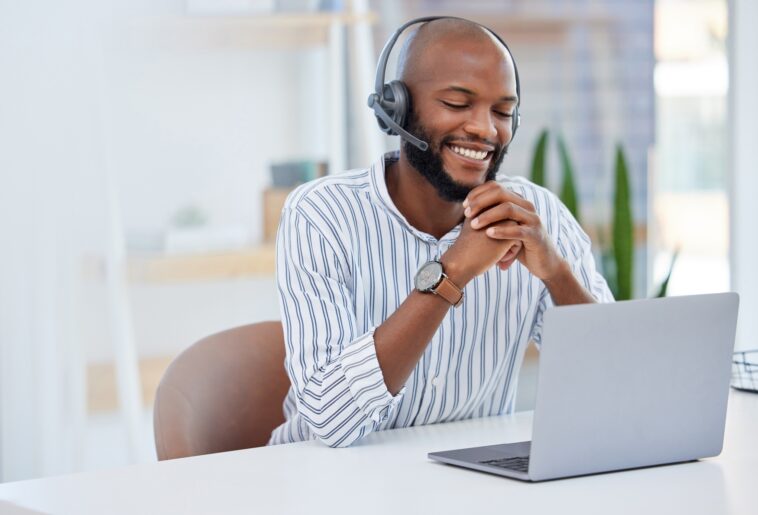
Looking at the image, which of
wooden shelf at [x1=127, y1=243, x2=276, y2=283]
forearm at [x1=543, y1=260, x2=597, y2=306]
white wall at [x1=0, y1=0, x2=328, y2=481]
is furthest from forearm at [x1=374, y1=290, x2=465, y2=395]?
white wall at [x1=0, y1=0, x2=328, y2=481]

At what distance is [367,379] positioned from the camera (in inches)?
62.5

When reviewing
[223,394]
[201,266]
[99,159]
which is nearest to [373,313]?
[223,394]

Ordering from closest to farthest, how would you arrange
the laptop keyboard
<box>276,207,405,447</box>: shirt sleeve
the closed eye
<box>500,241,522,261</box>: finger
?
1. the laptop keyboard
2. <box>276,207,405,447</box>: shirt sleeve
3. <box>500,241,522,261</box>: finger
4. the closed eye

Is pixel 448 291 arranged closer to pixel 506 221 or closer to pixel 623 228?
pixel 506 221

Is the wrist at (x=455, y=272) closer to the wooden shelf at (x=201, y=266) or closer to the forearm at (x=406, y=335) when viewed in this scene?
the forearm at (x=406, y=335)

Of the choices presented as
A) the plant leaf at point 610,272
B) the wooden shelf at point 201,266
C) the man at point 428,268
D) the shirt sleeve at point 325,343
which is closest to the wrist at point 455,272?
the man at point 428,268

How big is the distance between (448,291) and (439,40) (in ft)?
1.50

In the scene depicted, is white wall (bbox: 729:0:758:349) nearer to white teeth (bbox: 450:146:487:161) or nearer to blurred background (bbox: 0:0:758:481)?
blurred background (bbox: 0:0:758:481)

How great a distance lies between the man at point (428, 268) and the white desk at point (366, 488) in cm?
15

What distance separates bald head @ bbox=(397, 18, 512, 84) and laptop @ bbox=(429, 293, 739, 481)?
660mm

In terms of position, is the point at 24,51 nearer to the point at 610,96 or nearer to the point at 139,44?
the point at 139,44

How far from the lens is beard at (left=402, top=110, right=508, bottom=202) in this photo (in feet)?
6.01

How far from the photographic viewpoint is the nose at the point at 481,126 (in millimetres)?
1793

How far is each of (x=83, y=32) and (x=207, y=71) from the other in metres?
0.39
